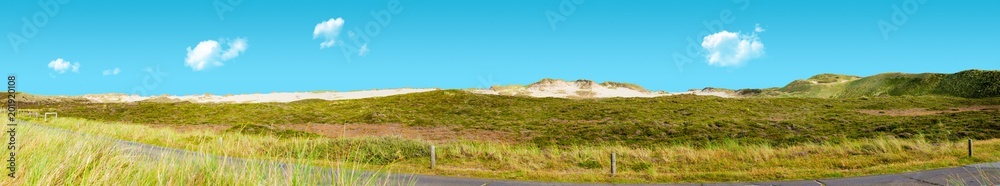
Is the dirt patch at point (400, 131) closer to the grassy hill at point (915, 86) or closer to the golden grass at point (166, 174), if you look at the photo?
the golden grass at point (166, 174)

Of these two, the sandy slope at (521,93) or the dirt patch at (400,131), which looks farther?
the sandy slope at (521,93)

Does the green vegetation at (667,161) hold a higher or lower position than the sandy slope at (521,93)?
lower

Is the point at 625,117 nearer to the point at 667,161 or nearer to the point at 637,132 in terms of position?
the point at 637,132

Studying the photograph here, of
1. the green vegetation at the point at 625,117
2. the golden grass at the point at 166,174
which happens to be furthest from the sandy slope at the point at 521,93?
the golden grass at the point at 166,174

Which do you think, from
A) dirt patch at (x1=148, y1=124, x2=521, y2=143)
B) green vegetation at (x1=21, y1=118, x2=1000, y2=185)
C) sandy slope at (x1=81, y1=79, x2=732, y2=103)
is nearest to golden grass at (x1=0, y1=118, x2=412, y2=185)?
green vegetation at (x1=21, y1=118, x2=1000, y2=185)

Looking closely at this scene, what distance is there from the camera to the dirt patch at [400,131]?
49.9 metres

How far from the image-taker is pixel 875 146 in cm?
2995

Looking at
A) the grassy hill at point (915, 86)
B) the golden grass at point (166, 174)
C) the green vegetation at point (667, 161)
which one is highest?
the grassy hill at point (915, 86)

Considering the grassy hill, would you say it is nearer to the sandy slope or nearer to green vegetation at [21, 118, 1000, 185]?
the sandy slope

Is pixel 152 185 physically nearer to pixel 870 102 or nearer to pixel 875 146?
pixel 875 146

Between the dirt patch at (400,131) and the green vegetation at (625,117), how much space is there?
2088 millimetres

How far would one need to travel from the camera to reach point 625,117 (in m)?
68.4

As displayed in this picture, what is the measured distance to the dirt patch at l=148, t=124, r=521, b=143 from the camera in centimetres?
4994

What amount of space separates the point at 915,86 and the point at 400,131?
89.4 m
